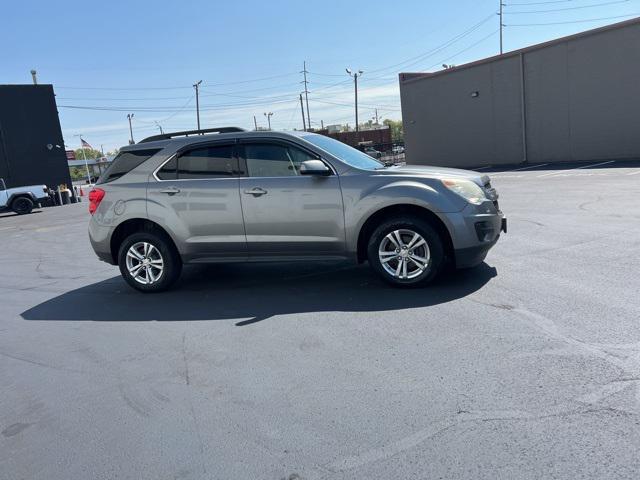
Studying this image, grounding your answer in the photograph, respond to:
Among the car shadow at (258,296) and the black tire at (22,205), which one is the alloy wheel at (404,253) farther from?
the black tire at (22,205)

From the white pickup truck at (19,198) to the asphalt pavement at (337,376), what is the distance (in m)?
22.1

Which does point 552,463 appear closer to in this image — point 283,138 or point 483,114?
point 283,138

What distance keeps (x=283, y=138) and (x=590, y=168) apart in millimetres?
17676

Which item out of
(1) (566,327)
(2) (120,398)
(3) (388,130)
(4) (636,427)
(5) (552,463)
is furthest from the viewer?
(3) (388,130)

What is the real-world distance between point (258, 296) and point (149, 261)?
60.4 inches

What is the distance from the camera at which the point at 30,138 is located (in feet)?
111

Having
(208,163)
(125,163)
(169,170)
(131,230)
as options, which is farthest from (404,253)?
(125,163)

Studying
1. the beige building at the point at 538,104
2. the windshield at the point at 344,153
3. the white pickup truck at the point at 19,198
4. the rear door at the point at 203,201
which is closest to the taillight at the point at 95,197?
the rear door at the point at 203,201

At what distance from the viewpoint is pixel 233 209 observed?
635cm

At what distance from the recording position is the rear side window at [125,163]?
682cm

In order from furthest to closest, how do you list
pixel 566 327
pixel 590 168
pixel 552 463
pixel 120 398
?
1. pixel 590 168
2. pixel 566 327
3. pixel 120 398
4. pixel 552 463

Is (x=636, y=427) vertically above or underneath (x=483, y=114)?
underneath

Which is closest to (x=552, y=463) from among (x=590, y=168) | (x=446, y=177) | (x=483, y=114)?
(x=446, y=177)

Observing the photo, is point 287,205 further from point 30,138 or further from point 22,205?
point 30,138
